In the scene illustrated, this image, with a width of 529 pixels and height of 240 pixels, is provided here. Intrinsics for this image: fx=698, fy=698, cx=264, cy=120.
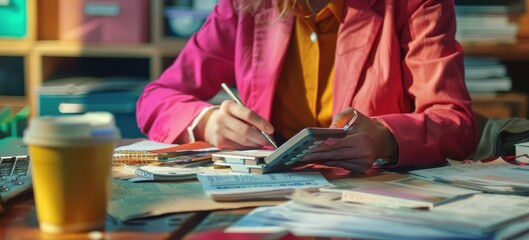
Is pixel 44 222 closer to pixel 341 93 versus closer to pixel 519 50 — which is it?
pixel 341 93

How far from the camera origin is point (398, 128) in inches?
43.0

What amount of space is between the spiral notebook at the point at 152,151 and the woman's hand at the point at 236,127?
0.03 m

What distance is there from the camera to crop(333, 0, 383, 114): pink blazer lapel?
4.41 feet

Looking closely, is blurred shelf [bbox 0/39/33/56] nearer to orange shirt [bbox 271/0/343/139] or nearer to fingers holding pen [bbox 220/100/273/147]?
orange shirt [bbox 271/0/343/139]

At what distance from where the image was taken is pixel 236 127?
116cm

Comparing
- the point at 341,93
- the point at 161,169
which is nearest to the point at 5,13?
the point at 341,93

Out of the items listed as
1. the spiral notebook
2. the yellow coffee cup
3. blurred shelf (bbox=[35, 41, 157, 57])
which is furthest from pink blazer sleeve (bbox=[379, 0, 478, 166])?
blurred shelf (bbox=[35, 41, 157, 57])

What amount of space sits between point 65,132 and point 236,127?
546 mm

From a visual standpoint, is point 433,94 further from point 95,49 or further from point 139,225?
point 95,49

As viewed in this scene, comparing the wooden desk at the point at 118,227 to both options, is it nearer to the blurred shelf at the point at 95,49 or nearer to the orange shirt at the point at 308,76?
the orange shirt at the point at 308,76

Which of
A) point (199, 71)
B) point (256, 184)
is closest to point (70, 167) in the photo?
point (256, 184)

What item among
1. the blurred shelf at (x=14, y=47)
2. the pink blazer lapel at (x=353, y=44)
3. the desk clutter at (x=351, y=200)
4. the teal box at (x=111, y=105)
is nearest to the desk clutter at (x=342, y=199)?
the desk clutter at (x=351, y=200)

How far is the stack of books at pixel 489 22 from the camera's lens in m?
2.55

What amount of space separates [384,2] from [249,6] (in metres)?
0.28
